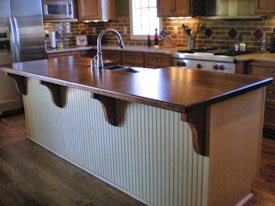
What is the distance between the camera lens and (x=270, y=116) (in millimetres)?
3639

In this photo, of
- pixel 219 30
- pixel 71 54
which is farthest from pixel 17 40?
pixel 219 30

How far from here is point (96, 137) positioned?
2.83 meters

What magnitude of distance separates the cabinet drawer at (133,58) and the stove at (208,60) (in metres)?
0.66

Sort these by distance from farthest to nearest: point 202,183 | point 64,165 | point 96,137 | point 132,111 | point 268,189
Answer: point 64,165
point 96,137
point 268,189
point 132,111
point 202,183

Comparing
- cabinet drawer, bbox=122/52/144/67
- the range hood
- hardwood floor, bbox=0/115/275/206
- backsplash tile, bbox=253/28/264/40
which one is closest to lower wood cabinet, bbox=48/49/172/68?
cabinet drawer, bbox=122/52/144/67

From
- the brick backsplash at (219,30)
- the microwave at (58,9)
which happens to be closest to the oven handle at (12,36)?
the microwave at (58,9)

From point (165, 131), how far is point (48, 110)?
5.50ft

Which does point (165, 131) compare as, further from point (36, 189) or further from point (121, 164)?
point (36, 189)

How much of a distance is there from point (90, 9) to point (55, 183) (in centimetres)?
360

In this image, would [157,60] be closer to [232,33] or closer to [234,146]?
[232,33]

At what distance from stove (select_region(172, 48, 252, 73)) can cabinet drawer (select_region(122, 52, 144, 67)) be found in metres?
0.66

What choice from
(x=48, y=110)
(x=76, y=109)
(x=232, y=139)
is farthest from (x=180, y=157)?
(x=48, y=110)

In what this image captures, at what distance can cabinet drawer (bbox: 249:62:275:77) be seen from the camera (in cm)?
346

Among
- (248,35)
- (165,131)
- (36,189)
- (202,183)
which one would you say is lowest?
(36,189)
